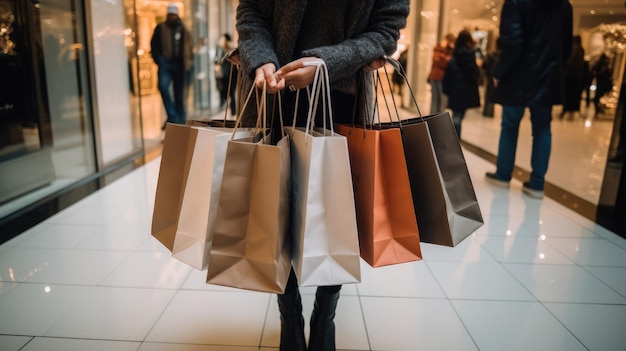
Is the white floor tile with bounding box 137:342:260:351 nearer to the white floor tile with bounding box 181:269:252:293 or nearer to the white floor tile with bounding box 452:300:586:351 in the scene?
the white floor tile with bounding box 181:269:252:293

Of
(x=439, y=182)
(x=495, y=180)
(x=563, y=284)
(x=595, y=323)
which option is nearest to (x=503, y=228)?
(x=563, y=284)

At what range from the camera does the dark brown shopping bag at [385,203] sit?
3.09 feet

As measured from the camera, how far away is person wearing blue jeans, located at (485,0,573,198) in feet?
10.4

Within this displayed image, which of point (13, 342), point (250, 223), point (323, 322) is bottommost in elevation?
point (13, 342)

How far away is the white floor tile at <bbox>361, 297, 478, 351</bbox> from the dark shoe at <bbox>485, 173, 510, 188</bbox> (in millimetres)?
2168

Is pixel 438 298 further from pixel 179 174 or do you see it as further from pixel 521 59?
pixel 521 59

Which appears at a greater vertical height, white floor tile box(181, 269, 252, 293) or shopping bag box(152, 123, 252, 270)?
shopping bag box(152, 123, 252, 270)

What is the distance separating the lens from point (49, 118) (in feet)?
10.3

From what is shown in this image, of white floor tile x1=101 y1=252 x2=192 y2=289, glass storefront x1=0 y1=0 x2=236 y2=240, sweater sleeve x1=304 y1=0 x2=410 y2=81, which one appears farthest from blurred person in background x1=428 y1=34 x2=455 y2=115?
sweater sleeve x1=304 y1=0 x2=410 y2=81

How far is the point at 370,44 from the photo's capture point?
1007mm

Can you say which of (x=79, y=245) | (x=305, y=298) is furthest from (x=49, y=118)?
(x=305, y=298)

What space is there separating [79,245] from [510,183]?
3.29 m

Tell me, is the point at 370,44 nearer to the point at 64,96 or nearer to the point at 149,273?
the point at 149,273

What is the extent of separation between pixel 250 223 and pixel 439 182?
436mm
